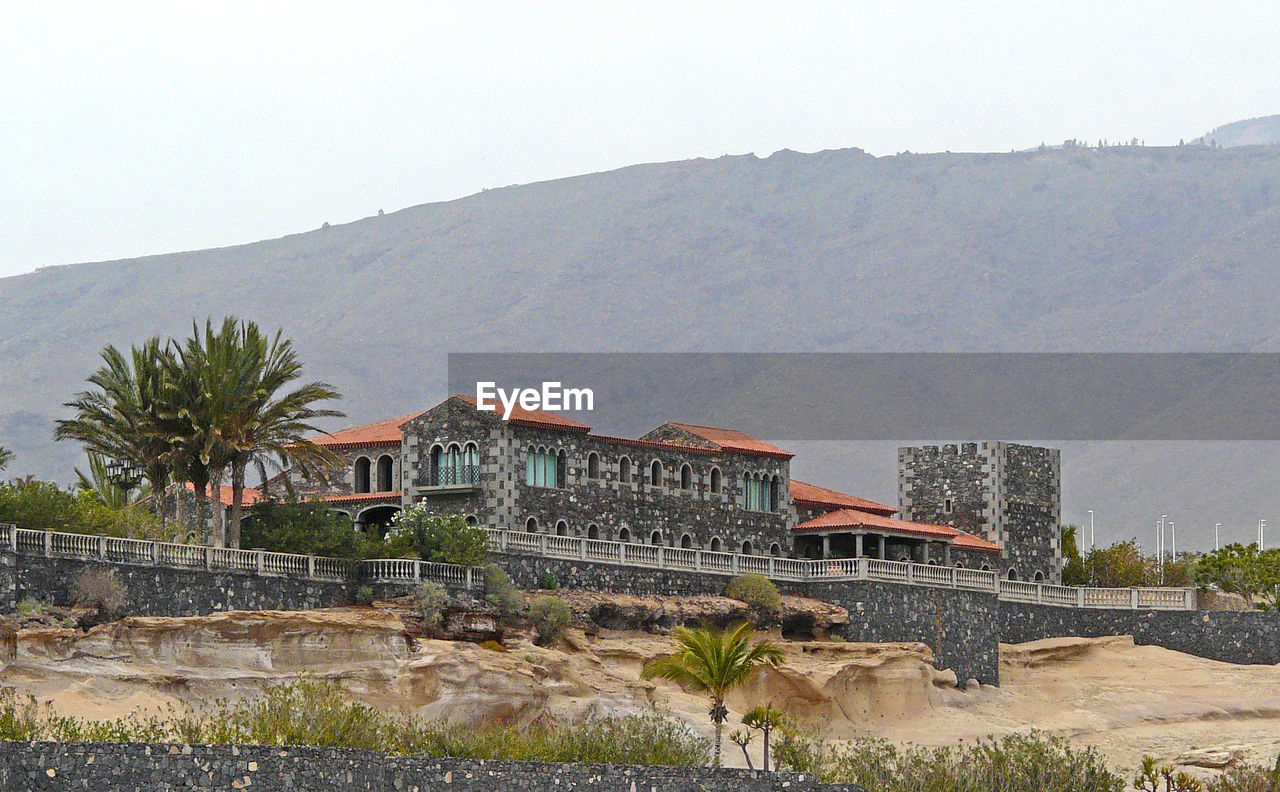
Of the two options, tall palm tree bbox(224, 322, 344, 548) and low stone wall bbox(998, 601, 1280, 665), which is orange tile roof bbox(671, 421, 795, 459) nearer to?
low stone wall bbox(998, 601, 1280, 665)

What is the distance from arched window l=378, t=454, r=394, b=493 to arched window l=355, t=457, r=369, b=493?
0.79 meters

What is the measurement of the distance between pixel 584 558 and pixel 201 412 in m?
16.4

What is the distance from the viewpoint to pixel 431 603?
281ft

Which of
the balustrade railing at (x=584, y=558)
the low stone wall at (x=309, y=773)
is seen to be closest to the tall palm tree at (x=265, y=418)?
the balustrade railing at (x=584, y=558)

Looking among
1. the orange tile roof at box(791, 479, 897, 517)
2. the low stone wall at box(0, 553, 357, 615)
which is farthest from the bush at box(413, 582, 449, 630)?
the orange tile roof at box(791, 479, 897, 517)

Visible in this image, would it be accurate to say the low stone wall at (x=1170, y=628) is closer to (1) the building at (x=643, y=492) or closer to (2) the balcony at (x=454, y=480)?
(1) the building at (x=643, y=492)

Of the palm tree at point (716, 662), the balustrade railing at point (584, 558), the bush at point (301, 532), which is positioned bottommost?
the palm tree at point (716, 662)

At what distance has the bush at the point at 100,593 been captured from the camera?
78.9m

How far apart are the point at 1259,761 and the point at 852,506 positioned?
23.7 m

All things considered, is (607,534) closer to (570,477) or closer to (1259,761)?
(570,477)

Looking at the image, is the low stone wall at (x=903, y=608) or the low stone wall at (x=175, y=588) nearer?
the low stone wall at (x=175, y=588)

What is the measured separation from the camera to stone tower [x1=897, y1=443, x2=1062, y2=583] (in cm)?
11338

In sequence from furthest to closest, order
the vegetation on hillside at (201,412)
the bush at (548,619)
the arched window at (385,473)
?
1. the arched window at (385,473)
2. the bush at (548,619)
3. the vegetation on hillside at (201,412)

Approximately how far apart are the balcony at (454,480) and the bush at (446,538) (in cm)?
400
